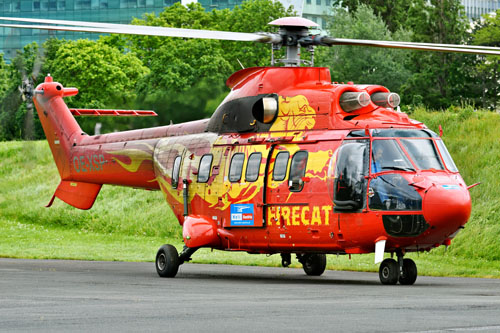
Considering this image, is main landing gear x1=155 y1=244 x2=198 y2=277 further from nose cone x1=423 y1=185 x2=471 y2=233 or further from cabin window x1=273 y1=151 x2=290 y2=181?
nose cone x1=423 y1=185 x2=471 y2=233

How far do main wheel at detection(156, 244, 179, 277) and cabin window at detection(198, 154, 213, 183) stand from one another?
5.85 feet

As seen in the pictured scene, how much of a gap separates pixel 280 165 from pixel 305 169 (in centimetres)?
72

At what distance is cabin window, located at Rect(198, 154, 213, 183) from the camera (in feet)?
71.4

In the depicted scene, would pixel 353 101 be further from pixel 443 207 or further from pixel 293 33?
pixel 443 207

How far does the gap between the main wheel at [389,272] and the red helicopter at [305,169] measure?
0.02 metres

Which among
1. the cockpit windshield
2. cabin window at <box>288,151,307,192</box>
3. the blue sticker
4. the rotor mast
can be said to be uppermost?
the rotor mast

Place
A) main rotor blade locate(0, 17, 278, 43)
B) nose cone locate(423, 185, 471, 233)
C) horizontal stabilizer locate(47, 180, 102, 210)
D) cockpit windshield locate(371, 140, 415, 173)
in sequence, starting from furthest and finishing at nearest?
horizontal stabilizer locate(47, 180, 102, 210)
cockpit windshield locate(371, 140, 415, 173)
nose cone locate(423, 185, 471, 233)
main rotor blade locate(0, 17, 278, 43)

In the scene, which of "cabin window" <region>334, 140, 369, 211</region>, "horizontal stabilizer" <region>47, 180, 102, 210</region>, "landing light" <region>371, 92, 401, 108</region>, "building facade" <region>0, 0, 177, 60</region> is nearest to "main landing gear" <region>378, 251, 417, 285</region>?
"cabin window" <region>334, 140, 369, 211</region>

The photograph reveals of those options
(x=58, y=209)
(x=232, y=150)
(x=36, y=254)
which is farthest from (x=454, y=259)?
(x=58, y=209)

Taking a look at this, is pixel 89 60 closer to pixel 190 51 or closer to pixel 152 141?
pixel 190 51

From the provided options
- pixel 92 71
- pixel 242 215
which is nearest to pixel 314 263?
pixel 242 215

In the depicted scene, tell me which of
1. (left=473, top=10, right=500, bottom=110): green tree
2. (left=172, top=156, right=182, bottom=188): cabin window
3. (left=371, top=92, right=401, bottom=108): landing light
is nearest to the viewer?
(left=371, top=92, right=401, bottom=108): landing light

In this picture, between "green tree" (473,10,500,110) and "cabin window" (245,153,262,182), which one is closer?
"cabin window" (245,153,262,182)

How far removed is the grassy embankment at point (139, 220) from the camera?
90.8 ft
